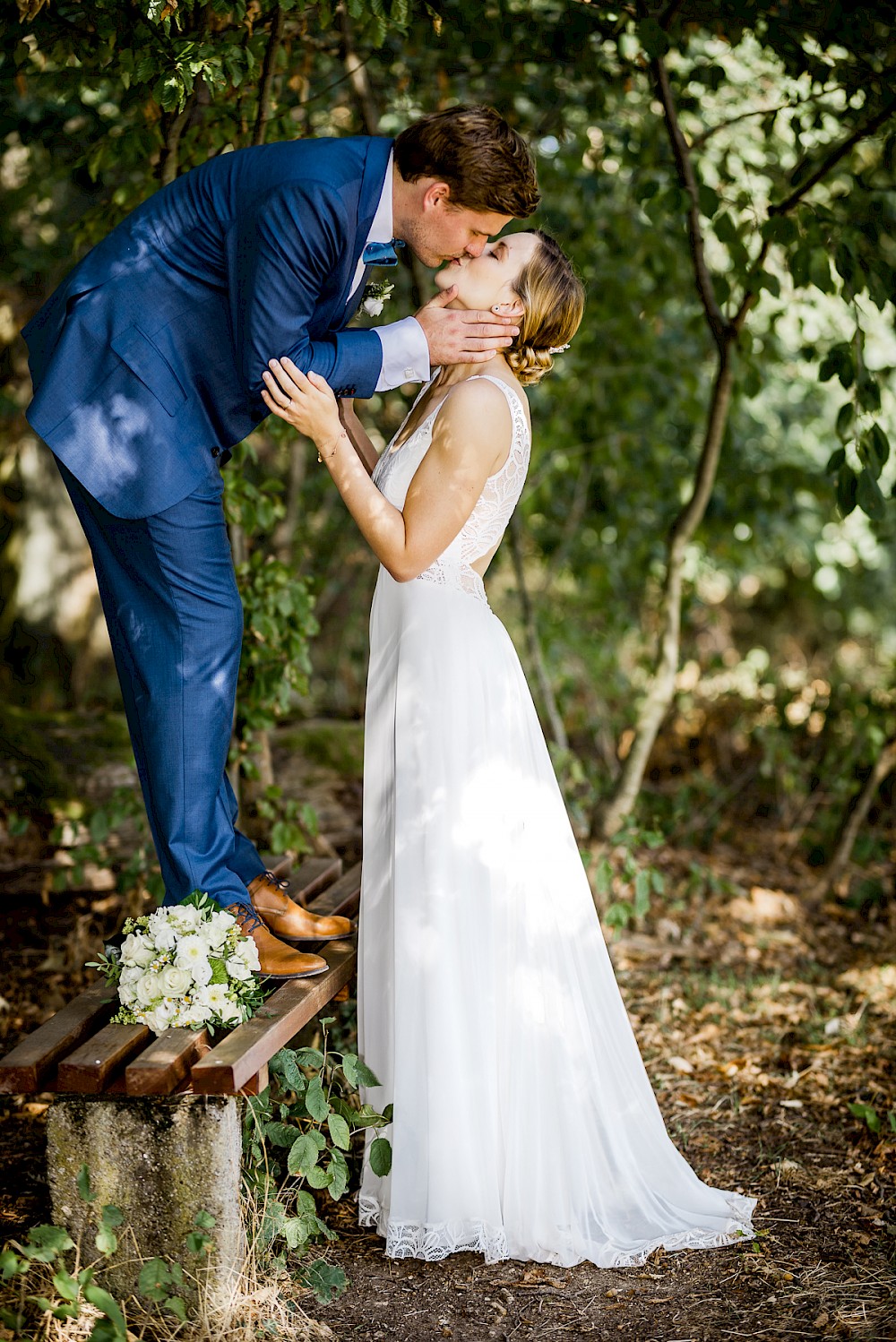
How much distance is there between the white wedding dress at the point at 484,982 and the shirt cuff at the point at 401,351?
0.17 m

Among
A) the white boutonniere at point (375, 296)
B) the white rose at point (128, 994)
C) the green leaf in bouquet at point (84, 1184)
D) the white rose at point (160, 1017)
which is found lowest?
the green leaf in bouquet at point (84, 1184)

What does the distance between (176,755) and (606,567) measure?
4.67 m

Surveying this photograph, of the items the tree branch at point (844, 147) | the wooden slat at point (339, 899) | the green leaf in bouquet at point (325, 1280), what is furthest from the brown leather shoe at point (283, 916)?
the tree branch at point (844, 147)

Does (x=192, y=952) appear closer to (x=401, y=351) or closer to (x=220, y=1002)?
(x=220, y=1002)

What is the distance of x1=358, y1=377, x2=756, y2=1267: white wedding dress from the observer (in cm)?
249

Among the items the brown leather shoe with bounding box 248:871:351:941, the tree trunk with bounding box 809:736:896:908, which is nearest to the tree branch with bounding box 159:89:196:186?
the brown leather shoe with bounding box 248:871:351:941

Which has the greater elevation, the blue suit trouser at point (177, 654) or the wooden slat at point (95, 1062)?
the blue suit trouser at point (177, 654)

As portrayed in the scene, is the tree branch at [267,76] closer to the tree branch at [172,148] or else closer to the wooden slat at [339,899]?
the tree branch at [172,148]

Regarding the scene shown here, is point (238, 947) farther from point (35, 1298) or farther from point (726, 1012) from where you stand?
point (726, 1012)

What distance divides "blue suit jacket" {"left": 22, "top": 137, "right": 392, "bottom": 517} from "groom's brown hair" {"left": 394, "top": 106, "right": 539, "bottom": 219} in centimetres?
8

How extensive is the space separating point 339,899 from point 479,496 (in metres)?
1.25

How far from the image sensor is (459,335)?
2506mm

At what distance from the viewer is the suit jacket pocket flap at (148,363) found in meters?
2.41

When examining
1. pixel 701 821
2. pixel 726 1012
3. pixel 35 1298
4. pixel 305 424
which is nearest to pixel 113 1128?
pixel 35 1298
